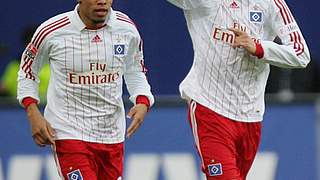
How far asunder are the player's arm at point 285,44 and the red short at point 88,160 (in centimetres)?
120

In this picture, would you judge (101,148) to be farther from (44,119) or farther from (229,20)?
(229,20)

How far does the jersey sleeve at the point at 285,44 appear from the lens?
888 cm

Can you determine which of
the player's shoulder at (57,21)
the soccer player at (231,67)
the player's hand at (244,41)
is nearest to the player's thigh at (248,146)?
the soccer player at (231,67)

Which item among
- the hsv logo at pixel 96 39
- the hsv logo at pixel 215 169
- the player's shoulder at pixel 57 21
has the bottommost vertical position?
the hsv logo at pixel 215 169

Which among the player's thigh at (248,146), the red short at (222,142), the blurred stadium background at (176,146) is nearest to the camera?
the red short at (222,142)

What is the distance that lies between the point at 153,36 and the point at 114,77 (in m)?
5.92

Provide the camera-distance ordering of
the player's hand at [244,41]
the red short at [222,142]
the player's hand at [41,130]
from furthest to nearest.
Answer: the red short at [222,142]
the player's hand at [244,41]
the player's hand at [41,130]

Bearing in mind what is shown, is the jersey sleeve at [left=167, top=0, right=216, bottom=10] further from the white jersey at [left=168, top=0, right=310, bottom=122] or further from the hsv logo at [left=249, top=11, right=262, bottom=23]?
the hsv logo at [left=249, top=11, right=262, bottom=23]

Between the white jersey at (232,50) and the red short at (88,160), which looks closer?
the red short at (88,160)

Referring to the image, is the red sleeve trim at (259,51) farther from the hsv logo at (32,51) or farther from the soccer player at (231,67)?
the hsv logo at (32,51)

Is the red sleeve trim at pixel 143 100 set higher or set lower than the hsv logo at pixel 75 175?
higher

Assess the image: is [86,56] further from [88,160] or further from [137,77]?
[88,160]

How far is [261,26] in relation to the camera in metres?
9.05

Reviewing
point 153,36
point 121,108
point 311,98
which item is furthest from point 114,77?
point 153,36
